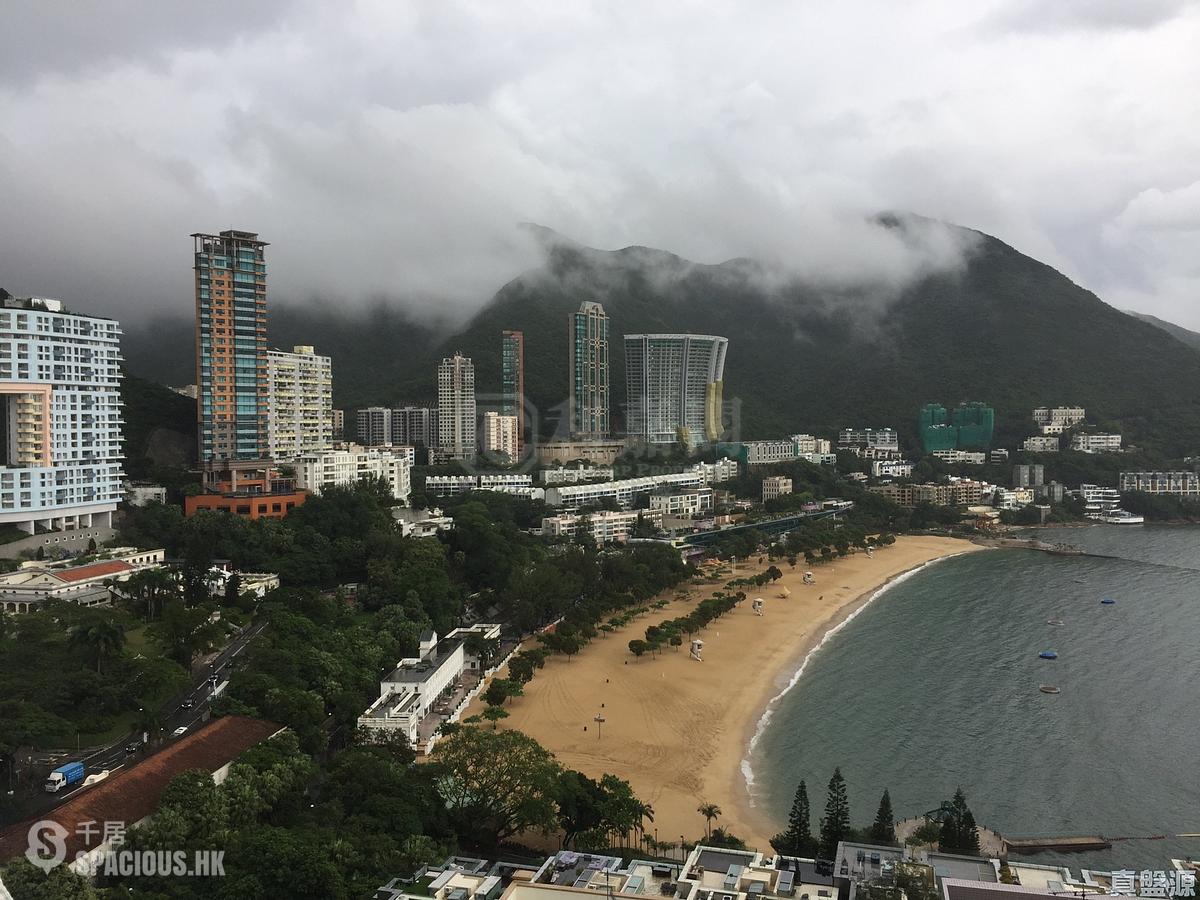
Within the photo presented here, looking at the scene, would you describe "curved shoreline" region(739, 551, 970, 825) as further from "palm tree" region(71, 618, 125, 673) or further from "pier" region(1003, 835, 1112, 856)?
"palm tree" region(71, 618, 125, 673)

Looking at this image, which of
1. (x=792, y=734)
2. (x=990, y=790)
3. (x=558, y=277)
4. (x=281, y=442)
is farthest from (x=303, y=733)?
(x=558, y=277)

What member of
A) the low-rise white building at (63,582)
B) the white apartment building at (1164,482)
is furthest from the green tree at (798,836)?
the white apartment building at (1164,482)

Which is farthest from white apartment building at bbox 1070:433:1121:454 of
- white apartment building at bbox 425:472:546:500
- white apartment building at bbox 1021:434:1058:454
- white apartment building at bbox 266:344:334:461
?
white apartment building at bbox 266:344:334:461

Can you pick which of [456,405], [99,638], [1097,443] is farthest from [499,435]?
[1097,443]

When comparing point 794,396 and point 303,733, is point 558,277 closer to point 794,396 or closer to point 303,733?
point 794,396

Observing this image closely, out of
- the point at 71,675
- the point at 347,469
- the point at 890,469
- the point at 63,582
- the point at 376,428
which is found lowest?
the point at 71,675

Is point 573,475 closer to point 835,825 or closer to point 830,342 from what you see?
point 835,825
